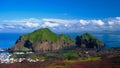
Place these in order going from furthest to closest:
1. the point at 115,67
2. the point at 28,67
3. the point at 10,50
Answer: the point at 10,50 < the point at 28,67 < the point at 115,67

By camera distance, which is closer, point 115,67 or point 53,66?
point 115,67

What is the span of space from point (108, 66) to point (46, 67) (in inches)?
673

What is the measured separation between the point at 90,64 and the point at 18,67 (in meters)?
20.4

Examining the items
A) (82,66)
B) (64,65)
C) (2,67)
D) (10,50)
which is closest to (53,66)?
(64,65)

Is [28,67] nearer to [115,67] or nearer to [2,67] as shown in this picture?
[2,67]

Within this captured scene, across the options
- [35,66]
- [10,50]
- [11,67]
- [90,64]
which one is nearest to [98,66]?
[90,64]

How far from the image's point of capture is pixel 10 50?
197625 mm

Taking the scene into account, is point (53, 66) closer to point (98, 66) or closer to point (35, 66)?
point (35, 66)

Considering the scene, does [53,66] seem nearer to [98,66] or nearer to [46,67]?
[46,67]

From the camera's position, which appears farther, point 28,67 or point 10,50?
point 10,50

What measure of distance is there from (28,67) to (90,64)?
17599mm

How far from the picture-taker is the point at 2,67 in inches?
3196

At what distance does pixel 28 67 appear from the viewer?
76625 millimetres

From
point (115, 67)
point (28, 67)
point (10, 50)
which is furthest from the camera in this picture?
point (10, 50)
